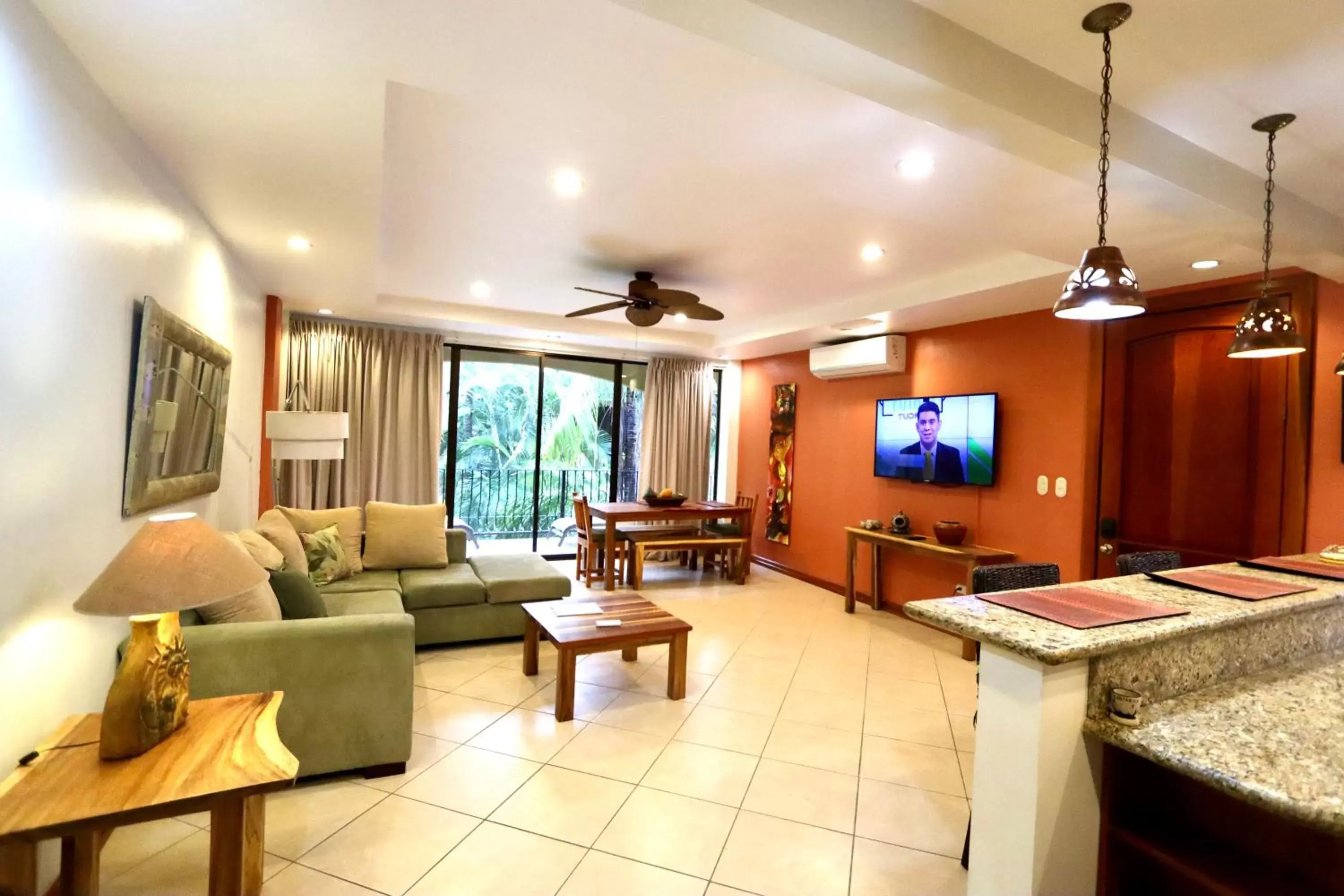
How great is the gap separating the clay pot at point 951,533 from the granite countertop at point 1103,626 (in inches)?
100

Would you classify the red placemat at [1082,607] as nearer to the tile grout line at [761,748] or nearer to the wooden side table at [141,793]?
the tile grout line at [761,748]

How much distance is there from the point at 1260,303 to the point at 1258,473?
1377 millimetres

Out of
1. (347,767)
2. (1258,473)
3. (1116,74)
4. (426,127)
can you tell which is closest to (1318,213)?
(1258,473)

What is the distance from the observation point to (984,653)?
53.8 inches

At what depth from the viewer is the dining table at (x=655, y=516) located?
545cm

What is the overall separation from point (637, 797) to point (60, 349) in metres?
2.35

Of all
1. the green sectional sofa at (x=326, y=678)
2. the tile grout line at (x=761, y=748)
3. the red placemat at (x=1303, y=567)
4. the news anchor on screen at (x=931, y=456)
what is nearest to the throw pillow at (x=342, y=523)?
the green sectional sofa at (x=326, y=678)

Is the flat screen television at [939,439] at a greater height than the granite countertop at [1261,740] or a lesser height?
greater

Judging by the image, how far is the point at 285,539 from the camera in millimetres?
3410

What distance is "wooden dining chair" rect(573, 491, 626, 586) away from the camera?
5.70 m

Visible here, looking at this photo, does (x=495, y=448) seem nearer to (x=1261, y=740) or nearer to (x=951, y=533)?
(x=951, y=533)

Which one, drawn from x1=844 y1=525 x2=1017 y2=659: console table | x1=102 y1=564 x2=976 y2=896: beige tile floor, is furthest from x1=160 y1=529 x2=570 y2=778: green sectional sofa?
x1=844 y1=525 x2=1017 y2=659: console table

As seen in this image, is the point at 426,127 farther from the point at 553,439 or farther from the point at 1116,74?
the point at 553,439

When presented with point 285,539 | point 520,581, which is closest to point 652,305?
point 520,581
